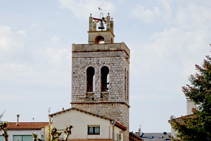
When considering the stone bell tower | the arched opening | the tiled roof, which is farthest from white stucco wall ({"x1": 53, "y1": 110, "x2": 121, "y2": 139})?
the arched opening

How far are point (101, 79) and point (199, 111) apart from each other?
25487mm

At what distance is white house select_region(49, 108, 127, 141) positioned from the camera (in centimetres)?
6388

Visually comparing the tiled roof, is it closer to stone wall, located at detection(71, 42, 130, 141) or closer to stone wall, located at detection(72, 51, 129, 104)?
stone wall, located at detection(71, 42, 130, 141)

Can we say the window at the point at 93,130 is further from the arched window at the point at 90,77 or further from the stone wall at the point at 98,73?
the arched window at the point at 90,77

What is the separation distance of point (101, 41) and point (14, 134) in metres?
18.1

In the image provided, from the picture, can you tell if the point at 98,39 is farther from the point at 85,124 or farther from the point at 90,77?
the point at 85,124

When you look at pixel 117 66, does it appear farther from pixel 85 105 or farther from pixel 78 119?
pixel 78 119

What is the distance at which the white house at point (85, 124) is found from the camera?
6388 centimetres

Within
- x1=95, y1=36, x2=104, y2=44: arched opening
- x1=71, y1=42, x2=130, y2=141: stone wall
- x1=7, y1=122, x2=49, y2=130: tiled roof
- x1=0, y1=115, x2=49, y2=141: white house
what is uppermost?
x1=95, y1=36, x2=104, y2=44: arched opening

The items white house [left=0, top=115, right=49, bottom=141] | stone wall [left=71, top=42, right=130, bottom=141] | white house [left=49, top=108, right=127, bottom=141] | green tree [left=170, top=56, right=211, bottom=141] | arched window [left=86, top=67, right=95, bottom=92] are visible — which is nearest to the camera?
green tree [left=170, top=56, right=211, bottom=141]

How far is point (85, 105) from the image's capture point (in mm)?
73000

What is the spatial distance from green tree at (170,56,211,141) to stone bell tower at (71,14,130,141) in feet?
72.9

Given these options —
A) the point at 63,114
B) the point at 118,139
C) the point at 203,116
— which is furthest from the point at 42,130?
the point at 203,116

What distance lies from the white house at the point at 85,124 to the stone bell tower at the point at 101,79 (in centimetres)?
784
